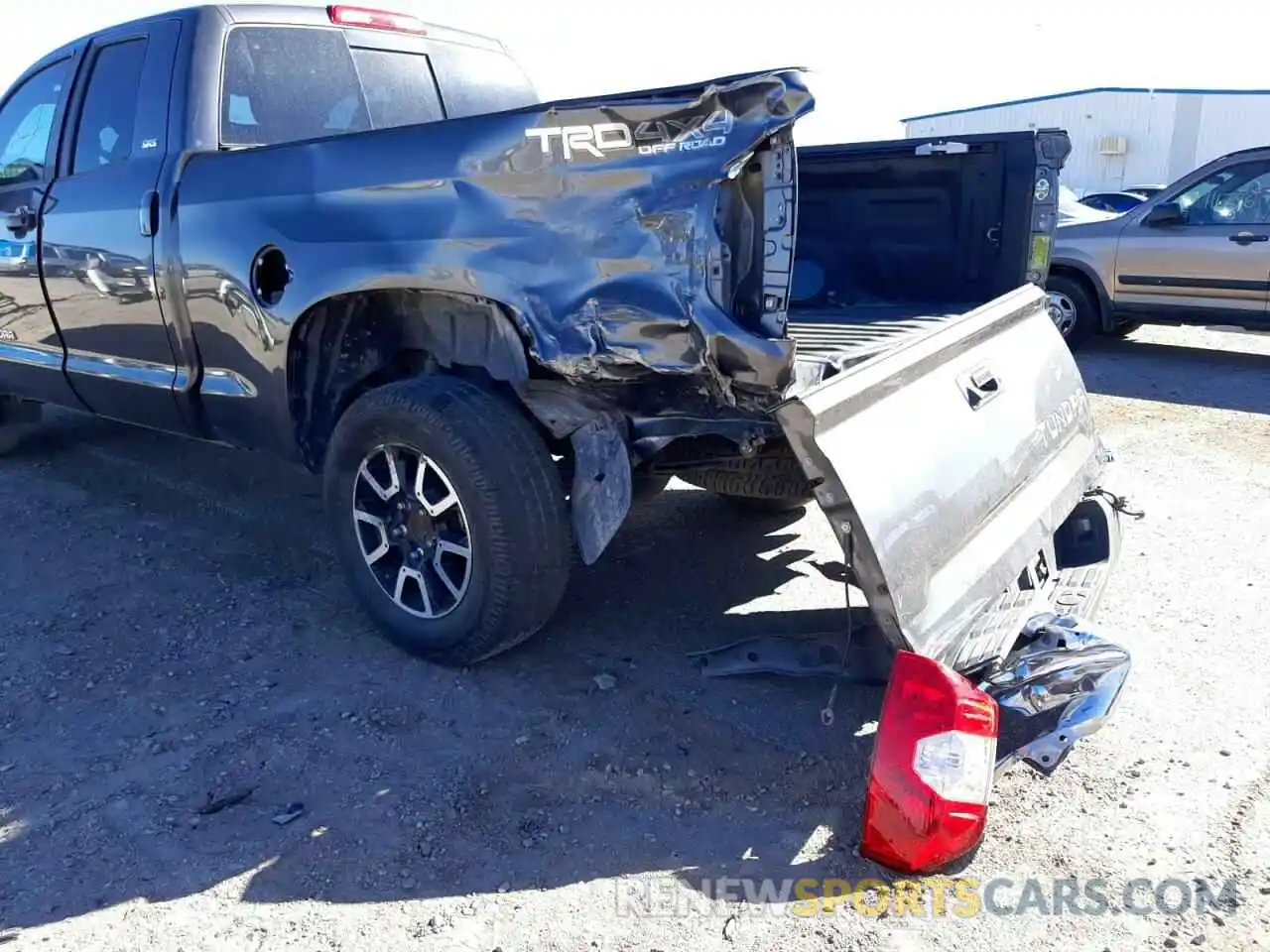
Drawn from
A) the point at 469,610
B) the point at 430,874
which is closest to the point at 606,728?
the point at 469,610

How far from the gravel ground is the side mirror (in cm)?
→ 508

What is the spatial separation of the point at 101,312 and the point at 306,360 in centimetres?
131

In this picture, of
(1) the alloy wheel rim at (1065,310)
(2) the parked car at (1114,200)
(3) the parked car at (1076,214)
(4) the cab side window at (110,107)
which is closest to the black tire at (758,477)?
(4) the cab side window at (110,107)

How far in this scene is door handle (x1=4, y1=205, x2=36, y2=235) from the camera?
4629mm

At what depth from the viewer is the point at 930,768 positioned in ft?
8.11

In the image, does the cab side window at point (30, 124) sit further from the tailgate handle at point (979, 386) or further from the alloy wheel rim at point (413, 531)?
the tailgate handle at point (979, 386)

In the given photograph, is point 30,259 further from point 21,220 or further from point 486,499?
point 486,499

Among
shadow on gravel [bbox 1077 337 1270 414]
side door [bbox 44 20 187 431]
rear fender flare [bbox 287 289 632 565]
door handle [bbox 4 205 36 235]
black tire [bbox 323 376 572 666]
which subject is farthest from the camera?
shadow on gravel [bbox 1077 337 1270 414]

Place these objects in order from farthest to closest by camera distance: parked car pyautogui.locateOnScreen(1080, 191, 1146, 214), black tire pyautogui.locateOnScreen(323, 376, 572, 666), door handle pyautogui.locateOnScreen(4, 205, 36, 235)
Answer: parked car pyautogui.locateOnScreen(1080, 191, 1146, 214) → door handle pyautogui.locateOnScreen(4, 205, 36, 235) → black tire pyautogui.locateOnScreen(323, 376, 572, 666)

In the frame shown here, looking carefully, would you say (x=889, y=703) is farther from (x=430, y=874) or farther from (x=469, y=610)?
(x=469, y=610)

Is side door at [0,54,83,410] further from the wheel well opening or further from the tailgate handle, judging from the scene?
the tailgate handle

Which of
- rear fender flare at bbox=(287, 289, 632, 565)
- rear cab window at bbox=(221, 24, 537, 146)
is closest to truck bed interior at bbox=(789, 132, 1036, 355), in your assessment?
rear fender flare at bbox=(287, 289, 632, 565)

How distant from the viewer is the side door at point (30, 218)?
15.3 feet

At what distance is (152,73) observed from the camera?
409 cm
